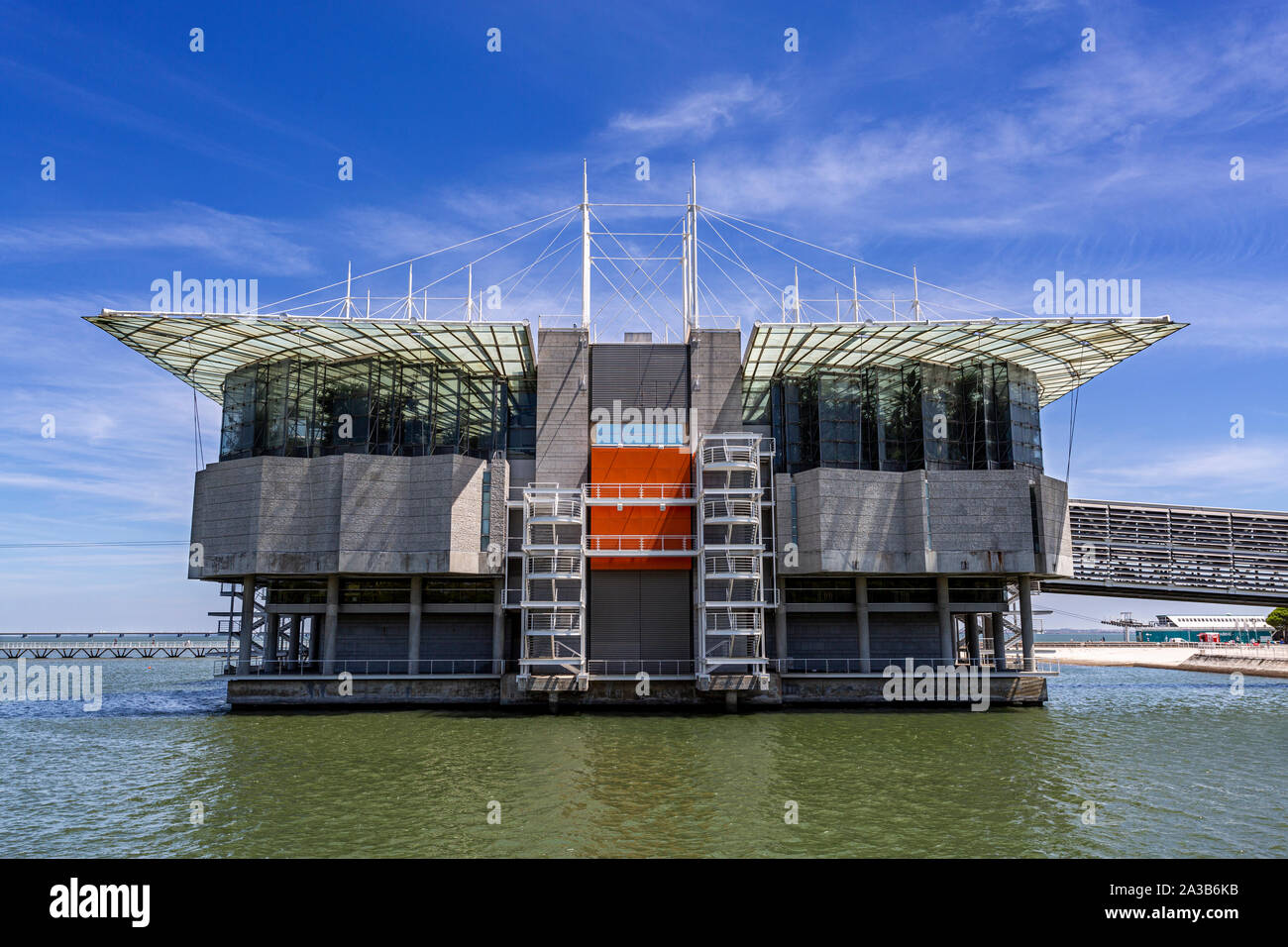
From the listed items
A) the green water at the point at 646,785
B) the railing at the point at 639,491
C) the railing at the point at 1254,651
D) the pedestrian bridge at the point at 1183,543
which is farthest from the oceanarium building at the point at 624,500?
the railing at the point at 1254,651

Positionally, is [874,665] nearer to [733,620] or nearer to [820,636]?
[820,636]

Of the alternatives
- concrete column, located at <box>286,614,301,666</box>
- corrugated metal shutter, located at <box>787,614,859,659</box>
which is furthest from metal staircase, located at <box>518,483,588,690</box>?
concrete column, located at <box>286,614,301,666</box>

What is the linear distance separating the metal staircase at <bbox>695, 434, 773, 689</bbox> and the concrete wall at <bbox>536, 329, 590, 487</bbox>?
849 centimetres

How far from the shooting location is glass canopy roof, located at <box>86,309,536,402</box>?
51.7 m

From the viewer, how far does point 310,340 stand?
5588 cm

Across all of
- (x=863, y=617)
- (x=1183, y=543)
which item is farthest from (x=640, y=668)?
(x=1183, y=543)

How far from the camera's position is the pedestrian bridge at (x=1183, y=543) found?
9000 centimetres

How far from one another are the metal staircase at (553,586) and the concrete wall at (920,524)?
45.5 ft

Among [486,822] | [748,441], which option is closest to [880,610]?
[748,441]

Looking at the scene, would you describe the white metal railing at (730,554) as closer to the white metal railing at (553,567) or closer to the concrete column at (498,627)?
the white metal railing at (553,567)

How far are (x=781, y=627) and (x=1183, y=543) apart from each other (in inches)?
→ 2440

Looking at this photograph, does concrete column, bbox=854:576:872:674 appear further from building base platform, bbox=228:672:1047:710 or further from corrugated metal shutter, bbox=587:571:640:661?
corrugated metal shutter, bbox=587:571:640:661
